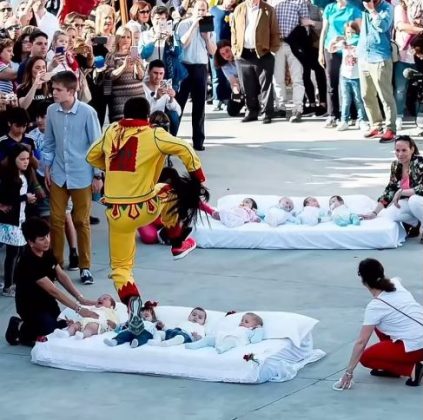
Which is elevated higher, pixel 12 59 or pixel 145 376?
pixel 12 59

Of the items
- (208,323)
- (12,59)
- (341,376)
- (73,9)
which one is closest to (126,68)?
(12,59)

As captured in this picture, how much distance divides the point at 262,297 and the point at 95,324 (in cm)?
185

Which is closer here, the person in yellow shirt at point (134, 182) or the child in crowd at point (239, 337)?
the child in crowd at point (239, 337)

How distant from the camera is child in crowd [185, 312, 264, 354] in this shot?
29.8ft

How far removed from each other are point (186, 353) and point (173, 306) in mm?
1354

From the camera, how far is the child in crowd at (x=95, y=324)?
954cm

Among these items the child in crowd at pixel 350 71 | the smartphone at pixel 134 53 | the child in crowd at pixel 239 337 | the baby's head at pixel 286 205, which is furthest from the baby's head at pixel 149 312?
the child in crowd at pixel 350 71

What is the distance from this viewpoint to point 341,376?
29.1 ft

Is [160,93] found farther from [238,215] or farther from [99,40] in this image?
[238,215]

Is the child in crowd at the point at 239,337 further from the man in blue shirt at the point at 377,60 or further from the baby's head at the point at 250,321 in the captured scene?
the man in blue shirt at the point at 377,60

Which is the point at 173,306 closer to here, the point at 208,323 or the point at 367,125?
the point at 208,323

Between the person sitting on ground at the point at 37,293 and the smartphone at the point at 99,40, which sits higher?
the smartphone at the point at 99,40

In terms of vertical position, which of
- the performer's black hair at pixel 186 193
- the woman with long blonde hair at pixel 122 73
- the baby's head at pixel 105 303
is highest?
the woman with long blonde hair at pixel 122 73

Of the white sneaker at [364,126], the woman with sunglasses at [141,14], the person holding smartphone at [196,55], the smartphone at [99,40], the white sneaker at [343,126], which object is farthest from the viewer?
the white sneaker at [343,126]
